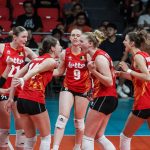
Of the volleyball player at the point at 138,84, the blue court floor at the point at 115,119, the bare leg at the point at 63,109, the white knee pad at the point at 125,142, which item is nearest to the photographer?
the volleyball player at the point at 138,84

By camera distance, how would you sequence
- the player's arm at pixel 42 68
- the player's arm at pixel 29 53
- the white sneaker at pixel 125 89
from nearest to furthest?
the player's arm at pixel 42 68
the player's arm at pixel 29 53
the white sneaker at pixel 125 89

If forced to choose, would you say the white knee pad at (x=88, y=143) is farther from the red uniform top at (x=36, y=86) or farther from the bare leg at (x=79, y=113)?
the bare leg at (x=79, y=113)

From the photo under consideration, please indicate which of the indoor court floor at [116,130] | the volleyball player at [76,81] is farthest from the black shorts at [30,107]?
the indoor court floor at [116,130]

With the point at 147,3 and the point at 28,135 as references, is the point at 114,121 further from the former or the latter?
the point at 147,3

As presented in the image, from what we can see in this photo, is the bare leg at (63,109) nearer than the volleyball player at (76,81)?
Yes

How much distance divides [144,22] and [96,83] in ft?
25.2

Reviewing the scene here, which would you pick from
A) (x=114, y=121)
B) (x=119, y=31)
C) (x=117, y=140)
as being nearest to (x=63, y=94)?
(x=117, y=140)

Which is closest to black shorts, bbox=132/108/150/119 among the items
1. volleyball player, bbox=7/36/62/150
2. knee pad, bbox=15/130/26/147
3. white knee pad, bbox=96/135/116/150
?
white knee pad, bbox=96/135/116/150

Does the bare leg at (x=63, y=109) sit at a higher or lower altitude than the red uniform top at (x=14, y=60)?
lower

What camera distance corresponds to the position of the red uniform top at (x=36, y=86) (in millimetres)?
6418

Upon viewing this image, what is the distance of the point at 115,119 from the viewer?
10.9 meters

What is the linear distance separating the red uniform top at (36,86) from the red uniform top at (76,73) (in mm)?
1257

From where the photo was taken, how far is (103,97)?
6.52 m

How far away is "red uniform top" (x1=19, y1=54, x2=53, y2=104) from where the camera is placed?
6.42 metres
